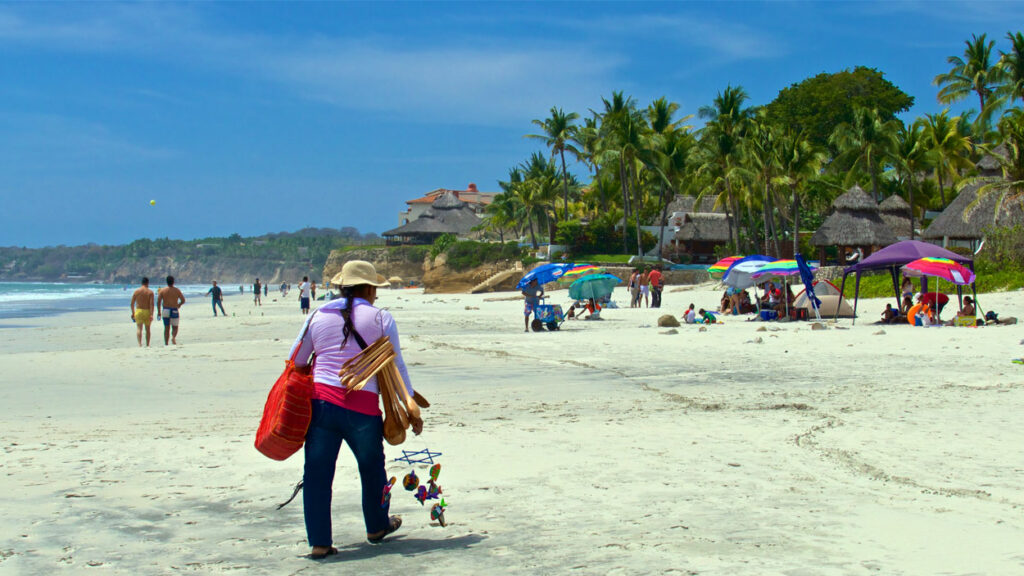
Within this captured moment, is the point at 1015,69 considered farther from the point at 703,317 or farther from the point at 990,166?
the point at 703,317

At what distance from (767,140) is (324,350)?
4068cm

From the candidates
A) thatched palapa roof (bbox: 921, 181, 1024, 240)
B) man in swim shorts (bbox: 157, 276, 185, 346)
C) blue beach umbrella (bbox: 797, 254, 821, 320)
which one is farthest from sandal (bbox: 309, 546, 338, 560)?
thatched palapa roof (bbox: 921, 181, 1024, 240)

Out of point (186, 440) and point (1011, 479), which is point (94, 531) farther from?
point (1011, 479)

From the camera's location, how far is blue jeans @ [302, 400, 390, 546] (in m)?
3.99

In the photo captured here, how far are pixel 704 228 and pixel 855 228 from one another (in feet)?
36.6

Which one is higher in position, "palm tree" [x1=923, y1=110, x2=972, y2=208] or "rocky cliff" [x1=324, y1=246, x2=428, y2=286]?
"palm tree" [x1=923, y1=110, x2=972, y2=208]

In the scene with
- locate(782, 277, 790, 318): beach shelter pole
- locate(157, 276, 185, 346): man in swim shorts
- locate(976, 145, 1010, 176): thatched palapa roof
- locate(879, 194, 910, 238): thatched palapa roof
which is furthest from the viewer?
locate(879, 194, 910, 238): thatched palapa roof

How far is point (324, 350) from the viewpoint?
4105mm

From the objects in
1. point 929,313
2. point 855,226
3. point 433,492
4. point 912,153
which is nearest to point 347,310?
point 433,492

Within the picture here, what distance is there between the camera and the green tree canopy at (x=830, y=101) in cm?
5747

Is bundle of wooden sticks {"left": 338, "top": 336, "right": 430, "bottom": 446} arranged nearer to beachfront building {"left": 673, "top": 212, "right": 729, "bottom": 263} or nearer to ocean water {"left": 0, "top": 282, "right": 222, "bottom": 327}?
ocean water {"left": 0, "top": 282, "right": 222, "bottom": 327}

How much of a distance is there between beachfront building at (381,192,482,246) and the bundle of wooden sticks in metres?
75.5

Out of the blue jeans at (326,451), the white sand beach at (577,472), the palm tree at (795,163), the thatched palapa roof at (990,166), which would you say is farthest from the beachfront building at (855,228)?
the blue jeans at (326,451)

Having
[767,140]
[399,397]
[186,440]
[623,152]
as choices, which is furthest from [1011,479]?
[623,152]
